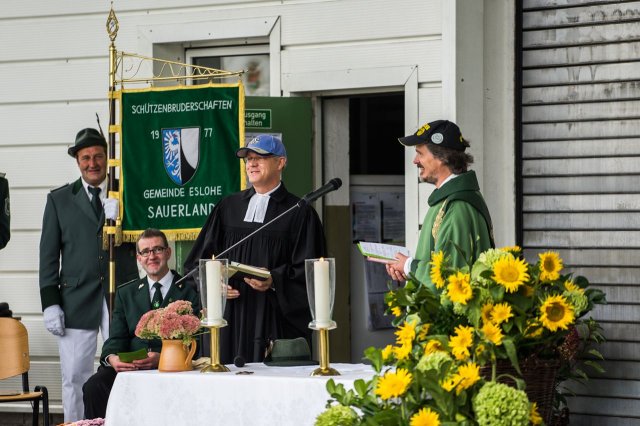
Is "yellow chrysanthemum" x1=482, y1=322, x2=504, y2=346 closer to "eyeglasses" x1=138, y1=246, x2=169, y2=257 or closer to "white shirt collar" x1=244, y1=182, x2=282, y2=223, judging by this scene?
"white shirt collar" x1=244, y1=182, x2=282, y2=223

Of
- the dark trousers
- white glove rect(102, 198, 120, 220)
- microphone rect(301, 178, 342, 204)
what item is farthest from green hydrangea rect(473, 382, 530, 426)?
white glove rect(102, 198, 120, 220)

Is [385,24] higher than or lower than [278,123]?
higher

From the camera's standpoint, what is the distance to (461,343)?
337 centimetres

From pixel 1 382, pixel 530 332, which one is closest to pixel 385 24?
pixel 1 382

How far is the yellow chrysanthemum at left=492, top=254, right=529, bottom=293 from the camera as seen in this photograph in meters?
3.51

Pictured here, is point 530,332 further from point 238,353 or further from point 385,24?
point 385,24

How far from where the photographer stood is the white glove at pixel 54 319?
7816mm

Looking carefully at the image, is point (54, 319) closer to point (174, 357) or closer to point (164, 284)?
point (164, 284)

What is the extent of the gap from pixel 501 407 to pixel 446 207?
93.4 inches

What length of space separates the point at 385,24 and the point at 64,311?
8.87 ft

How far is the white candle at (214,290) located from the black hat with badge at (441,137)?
1.40 metres

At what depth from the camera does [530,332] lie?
3568mm

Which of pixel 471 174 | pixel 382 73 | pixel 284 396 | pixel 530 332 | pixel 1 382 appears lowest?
pixel 1 382

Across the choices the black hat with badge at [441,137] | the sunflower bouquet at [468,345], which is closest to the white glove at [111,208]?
the black hat with badge at [441,137]
